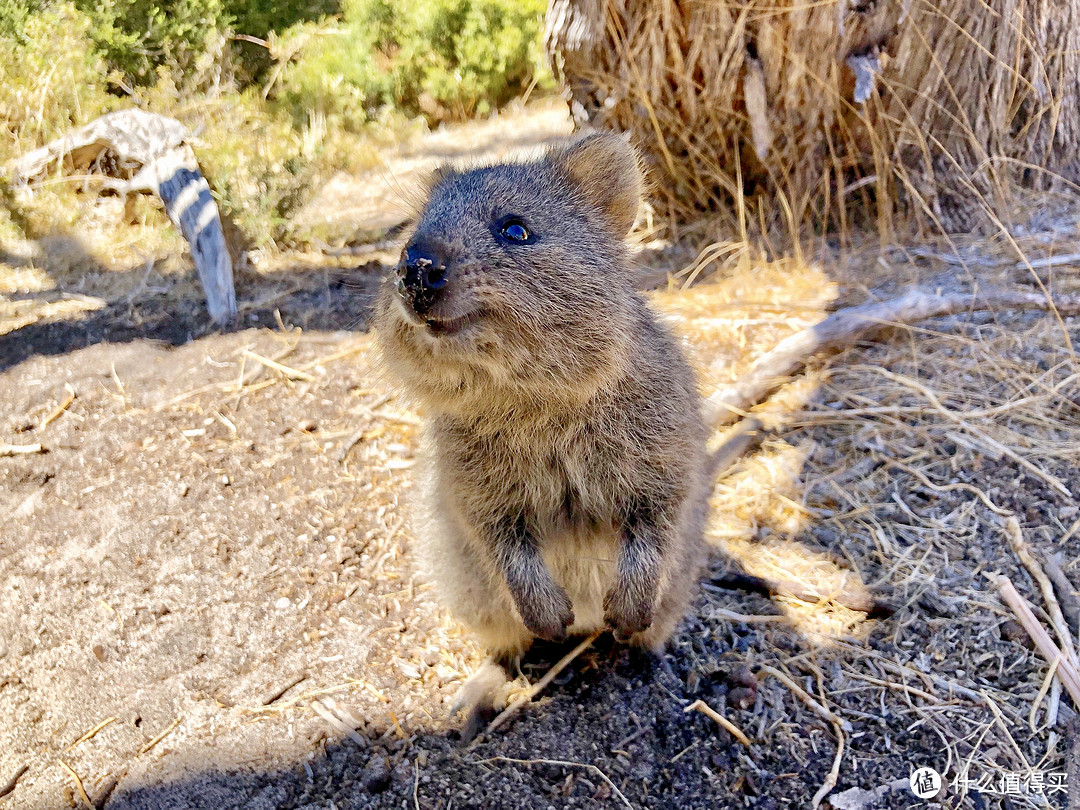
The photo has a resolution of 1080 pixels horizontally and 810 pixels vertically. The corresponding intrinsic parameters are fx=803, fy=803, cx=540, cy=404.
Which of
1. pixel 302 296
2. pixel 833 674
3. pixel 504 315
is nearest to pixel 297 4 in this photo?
pixel 302 296

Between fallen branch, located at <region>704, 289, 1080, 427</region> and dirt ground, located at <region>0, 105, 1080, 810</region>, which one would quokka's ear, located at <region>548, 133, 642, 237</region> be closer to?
dirt ground, located at <region>0, 105, 1080, 810</region>

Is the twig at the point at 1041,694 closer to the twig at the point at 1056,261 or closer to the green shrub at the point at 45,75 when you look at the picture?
the twig at the point at 1056,261

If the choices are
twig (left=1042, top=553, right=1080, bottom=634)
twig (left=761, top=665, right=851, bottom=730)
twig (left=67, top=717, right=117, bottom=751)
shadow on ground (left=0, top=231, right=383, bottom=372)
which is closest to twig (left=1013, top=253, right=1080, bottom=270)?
twig (left=1042, top=553, right=1080, bottom=634)

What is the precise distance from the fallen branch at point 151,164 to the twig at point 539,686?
12.7 feet

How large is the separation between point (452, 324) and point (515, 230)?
0.43 metres

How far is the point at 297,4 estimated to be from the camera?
24.5 ft

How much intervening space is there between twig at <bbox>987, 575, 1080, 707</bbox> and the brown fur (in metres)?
1.20

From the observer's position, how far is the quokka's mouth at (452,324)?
7.15 feet

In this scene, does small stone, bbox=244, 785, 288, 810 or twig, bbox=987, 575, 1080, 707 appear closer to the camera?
small stone, bbox=244, 785, 288, 810

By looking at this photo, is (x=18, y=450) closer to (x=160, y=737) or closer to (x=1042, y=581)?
(x=160, y=737)

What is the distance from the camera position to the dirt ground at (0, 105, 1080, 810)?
2.72m

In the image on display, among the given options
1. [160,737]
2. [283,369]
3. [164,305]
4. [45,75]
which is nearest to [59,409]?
[283,369]

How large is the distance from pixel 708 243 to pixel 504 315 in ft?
13.7

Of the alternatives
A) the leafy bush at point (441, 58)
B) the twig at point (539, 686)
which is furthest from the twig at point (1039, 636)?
the leafy bush at point (441, 58)
